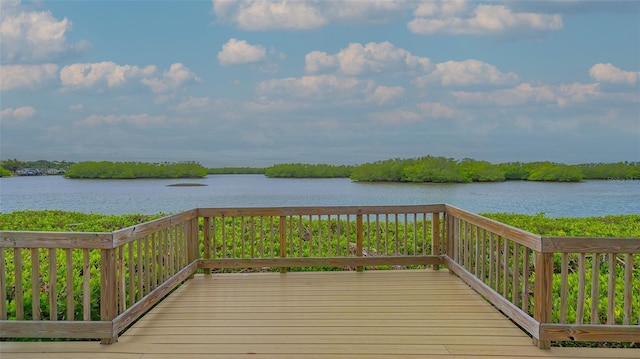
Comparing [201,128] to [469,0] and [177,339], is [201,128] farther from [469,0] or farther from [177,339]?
[177,339]

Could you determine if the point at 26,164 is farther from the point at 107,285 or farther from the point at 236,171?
the point at 107,285

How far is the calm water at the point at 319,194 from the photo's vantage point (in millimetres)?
14445

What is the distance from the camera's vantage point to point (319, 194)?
1708 cm

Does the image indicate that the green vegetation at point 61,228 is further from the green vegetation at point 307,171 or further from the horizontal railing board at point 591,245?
the green vegetation at point 307,171

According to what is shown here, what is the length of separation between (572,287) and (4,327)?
4995 mm

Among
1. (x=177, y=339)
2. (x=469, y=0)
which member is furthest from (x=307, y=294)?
(x=469, y=0)

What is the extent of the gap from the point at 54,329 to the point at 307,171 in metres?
18.1

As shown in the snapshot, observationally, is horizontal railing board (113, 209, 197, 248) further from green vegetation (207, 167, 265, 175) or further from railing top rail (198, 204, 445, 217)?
green vegetation (207, 167, 265, 175)

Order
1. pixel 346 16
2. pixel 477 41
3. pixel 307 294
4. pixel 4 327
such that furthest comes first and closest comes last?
1. pixel 477 41
2. pixel 346 16
3. pixel 307 294
4. pixel 4 327

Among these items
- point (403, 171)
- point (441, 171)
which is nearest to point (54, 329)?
point (403, 171)

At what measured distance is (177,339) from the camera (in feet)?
10.8

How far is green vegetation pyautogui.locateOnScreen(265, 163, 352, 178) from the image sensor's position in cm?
2083

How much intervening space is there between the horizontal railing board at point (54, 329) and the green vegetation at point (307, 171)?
698 inches

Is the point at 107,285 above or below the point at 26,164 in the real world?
below
